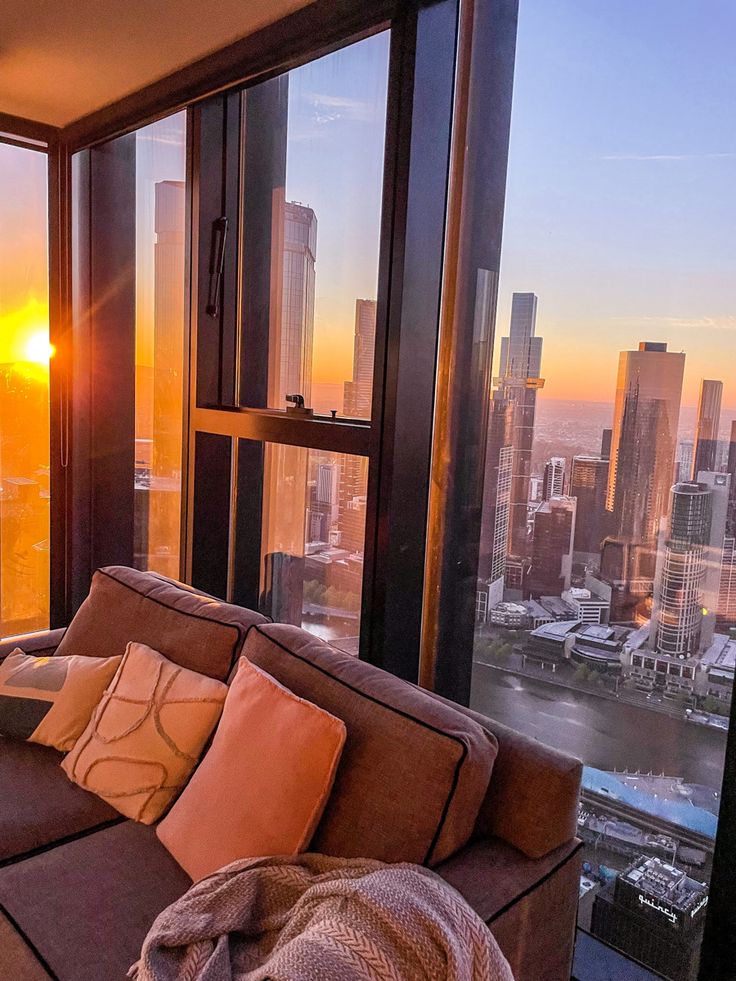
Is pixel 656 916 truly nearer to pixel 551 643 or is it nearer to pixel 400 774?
pixel 551 643

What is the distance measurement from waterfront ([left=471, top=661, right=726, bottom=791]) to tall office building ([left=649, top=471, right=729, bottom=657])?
0.17 metres

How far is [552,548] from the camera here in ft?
6.13

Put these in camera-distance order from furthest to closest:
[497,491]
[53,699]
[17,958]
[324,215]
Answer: [324,215]
[53,699]
[497,491]
[17,958]

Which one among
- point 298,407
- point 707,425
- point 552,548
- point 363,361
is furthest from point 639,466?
point 298,407

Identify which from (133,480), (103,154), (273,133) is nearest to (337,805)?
(273,133)

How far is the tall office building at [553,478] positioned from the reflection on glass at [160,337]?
5.63 feet

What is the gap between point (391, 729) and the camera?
154 cm

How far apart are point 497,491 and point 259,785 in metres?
0.90

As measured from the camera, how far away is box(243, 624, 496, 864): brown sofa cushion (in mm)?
1425

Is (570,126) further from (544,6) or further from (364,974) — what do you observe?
(364,974)

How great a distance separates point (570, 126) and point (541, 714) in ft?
4.48

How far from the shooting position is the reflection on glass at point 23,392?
136 inches

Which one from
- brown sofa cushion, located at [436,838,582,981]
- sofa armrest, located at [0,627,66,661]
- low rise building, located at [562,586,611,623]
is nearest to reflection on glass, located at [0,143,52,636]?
sofa armrest, located at [0,627,66,661]

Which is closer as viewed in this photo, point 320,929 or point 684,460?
point 320,929
